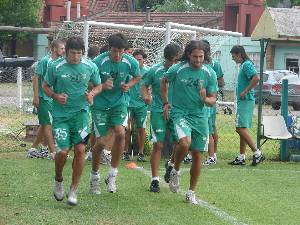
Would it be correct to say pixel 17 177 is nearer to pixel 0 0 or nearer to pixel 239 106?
pixel 0 0

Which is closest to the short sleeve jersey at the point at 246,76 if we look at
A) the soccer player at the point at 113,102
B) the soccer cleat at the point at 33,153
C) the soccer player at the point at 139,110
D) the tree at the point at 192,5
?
the soccer player at the point at 139,110

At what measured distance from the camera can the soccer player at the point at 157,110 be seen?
11.4 meters

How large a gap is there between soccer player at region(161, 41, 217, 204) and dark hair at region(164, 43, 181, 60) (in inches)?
41.1

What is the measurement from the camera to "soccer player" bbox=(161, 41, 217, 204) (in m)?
10.5

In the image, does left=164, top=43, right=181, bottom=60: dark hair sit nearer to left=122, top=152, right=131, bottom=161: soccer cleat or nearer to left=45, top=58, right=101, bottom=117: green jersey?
left=45, top=58, right=101, bottom=117: green jersey

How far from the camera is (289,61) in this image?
1829 inches

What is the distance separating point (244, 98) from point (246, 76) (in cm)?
37

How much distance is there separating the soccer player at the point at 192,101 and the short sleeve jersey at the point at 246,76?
165 inches

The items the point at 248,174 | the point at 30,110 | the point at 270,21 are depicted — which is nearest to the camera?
the point at 248,174

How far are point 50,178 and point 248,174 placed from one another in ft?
10.5

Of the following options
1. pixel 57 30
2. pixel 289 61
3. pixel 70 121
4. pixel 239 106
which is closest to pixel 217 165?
pixel 239 106

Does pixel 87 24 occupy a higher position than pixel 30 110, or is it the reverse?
pixel 87 24

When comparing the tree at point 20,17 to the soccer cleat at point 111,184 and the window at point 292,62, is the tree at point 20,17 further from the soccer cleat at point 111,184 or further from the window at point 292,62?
the soccer cleat at point 111,184

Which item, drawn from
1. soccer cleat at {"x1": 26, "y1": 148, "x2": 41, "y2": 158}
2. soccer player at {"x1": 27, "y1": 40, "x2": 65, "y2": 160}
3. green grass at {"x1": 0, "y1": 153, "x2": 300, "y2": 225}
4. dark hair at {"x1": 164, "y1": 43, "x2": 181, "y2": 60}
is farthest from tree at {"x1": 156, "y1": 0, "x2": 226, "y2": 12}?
dark hair at {"x1": 164, "y1": 43, "x2": 181, "y2": 60}
